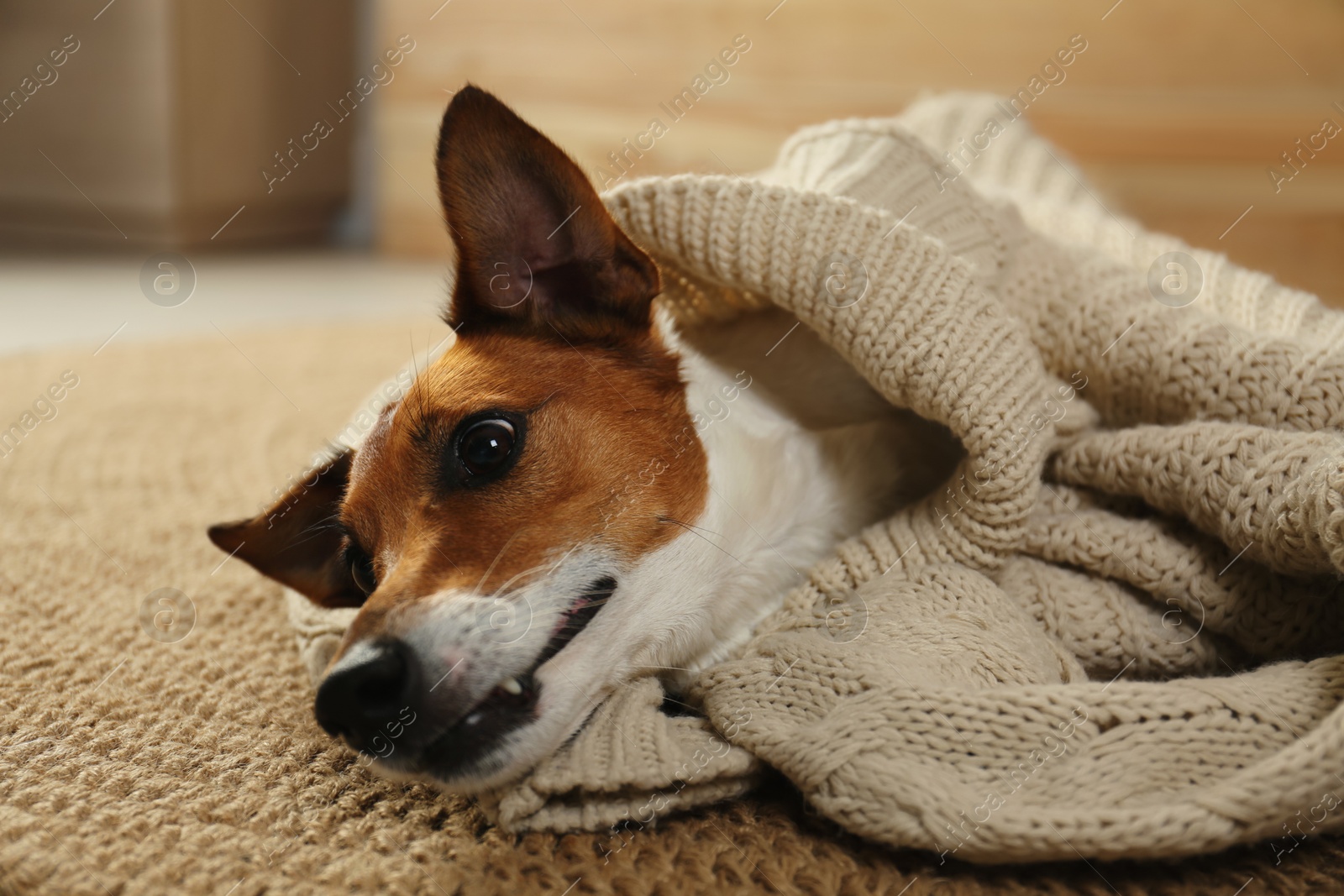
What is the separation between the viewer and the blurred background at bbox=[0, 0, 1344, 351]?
2.98 meters

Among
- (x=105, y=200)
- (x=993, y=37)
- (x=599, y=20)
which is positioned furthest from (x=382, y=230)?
(x=993, y=37)

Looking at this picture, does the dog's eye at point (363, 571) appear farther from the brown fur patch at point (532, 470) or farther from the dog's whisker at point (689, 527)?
the dog's whisker at point (689, 527)

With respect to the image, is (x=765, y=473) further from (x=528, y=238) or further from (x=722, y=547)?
(x=528, y=238)

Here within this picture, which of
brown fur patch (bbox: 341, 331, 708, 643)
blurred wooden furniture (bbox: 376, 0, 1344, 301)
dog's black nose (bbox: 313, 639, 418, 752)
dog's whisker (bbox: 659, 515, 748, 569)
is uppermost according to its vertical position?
blurred wooden furniture (bbox: 376, 0, 1344, 301)

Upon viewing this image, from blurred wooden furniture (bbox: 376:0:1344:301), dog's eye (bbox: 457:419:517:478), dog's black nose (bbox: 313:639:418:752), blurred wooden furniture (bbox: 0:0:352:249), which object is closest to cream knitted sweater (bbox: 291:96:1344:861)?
dog's black nose (bbox: 313:639:418:752)

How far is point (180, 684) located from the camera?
1305 millimetres

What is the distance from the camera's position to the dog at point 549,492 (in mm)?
978

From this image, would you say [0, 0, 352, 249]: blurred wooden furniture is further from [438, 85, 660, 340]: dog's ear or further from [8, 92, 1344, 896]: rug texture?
[438, 85, 660, 340]: dog's ear

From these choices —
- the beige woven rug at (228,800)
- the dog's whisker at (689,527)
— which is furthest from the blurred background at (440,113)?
the dog's whisker at (689,527)

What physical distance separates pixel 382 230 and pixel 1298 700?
14.8ft

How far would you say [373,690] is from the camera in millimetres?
937

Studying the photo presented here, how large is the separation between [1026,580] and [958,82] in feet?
8.69

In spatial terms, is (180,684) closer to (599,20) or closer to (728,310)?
(728,310)

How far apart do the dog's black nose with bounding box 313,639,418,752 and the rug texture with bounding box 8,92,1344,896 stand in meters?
0.14
